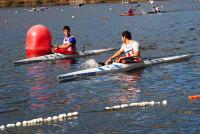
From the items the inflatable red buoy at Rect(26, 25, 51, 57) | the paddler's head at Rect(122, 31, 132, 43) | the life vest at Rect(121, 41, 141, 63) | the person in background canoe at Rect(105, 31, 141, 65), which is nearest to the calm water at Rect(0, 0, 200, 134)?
the person in background canoe at Rect(105, 31, 141, 65)

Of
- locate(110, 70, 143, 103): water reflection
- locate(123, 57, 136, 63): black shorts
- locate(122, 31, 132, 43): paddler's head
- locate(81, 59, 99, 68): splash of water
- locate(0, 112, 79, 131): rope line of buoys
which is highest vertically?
locate(122, 31, 132, 43): paddler's head

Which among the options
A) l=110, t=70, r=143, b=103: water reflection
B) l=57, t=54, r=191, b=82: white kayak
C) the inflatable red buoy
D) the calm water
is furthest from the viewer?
the inflatable red buoy

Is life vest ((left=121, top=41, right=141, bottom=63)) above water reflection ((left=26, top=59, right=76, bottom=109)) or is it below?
above

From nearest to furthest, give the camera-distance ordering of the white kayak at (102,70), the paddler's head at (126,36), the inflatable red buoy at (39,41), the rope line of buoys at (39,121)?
the rope line of buoys at (39,121) < the white kayak at (102,70) < the paddler's head at (126,36) < the inflatable red buoy at (39,41)

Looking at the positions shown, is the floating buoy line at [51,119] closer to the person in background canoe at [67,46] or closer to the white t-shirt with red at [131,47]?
the white t-shirt with red at [131,47]

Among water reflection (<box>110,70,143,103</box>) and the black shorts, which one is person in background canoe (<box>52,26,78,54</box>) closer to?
the black shorts

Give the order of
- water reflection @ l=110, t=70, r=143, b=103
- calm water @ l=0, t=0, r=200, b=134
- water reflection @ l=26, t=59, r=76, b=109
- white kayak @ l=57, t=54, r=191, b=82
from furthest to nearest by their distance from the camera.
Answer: white kayak @ l=57, t=54, r=191, b=82 < water reflection @ l=26, t=59, r=76, b=109 < water reflection @ l=110, t=70, r=143, b=103 < calm water @ l=0, t=0, r=200, b=134

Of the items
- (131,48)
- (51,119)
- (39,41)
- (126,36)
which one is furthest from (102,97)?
(39,41)

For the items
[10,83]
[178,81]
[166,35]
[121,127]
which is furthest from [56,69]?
[166,35]

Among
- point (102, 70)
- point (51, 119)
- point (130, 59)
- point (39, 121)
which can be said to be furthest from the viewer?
point (130, 59)

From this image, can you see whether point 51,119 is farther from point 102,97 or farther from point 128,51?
point 128,51

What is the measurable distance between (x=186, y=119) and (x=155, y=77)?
8.02 m

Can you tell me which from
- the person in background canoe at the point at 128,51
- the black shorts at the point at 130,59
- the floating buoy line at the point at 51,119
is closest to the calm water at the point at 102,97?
the floating buoy line at the point at 51,119

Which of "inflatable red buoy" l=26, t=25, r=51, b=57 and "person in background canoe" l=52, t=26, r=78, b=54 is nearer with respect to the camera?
"person in background canoe" l=52, t=26, r=78, b=54
